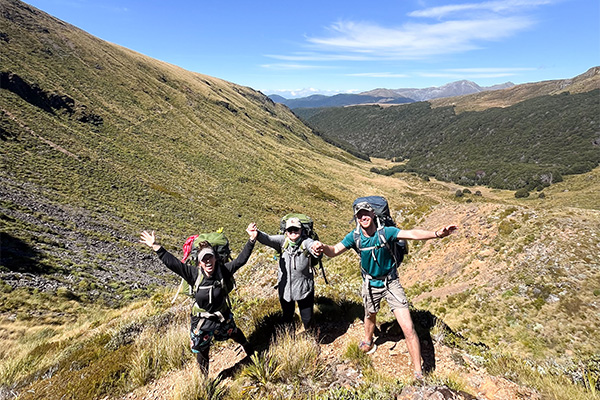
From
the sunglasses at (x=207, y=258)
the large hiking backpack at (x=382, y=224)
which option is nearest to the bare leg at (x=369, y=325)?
the large hiking backpack at (x=382, y=224)

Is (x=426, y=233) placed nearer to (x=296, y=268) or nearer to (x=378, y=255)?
(x=378, y=255)

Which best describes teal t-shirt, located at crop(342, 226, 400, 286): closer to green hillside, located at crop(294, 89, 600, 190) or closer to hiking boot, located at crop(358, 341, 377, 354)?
hiking boot, located at crop(358, 341, 377, 354)

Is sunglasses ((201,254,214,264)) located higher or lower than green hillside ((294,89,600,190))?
higher

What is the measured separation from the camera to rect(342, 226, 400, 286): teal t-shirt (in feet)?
14.6

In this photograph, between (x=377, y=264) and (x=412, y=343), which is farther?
(x=377, y=264)

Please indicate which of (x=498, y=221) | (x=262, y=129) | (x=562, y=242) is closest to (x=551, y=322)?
(x=562, y=242)

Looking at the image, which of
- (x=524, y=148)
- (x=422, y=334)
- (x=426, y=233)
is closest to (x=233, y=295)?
(x=422, y=334)

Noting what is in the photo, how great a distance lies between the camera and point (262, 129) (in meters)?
118

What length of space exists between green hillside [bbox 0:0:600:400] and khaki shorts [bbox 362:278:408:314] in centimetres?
85

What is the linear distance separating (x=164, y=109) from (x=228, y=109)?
37.1 m

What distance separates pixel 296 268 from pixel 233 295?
5.83m

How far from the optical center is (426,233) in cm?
420

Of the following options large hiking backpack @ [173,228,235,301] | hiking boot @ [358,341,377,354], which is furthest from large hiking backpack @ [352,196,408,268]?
large hiking backpack @ [173,228,235,301]

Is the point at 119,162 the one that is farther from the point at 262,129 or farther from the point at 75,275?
the point at 262,129
